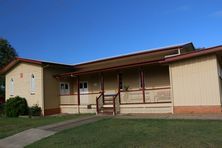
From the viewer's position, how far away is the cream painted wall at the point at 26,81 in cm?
2088

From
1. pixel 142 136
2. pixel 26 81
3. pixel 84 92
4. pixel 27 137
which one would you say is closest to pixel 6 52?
pixel 26 81

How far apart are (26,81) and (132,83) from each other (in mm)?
9668

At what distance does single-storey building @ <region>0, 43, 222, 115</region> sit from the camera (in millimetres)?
14352

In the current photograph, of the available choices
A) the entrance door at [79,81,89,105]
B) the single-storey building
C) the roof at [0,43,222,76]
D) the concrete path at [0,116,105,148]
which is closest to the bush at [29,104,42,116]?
the single-storey building

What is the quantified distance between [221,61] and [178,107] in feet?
14.7

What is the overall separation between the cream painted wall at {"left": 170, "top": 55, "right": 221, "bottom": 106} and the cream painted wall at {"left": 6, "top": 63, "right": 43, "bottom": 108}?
11159 mm

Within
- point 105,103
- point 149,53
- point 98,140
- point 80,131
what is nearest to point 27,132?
point 80,131

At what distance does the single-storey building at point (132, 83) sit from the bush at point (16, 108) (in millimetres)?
970

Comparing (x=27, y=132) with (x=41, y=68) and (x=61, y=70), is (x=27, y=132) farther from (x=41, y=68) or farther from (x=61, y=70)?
(x=61, y=70)

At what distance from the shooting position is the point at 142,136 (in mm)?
9336

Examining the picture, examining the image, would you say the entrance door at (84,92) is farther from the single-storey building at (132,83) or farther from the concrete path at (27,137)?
the concrete path at (27,137)

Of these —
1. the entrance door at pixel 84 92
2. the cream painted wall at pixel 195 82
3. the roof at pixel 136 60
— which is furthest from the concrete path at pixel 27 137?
the entrance door at pixel 84 92

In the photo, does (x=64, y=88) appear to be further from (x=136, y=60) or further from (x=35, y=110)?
(x=136, y=60)

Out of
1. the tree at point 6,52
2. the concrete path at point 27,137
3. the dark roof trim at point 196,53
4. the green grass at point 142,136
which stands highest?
the tree at point 6,52
